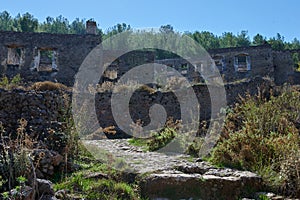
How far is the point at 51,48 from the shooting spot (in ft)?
66.7

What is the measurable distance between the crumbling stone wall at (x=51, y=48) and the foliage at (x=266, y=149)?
12.1 m

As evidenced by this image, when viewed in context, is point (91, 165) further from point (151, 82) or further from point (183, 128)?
point (151, 82)

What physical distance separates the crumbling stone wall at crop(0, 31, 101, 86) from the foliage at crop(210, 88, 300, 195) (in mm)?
12134

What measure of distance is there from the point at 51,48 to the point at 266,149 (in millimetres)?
15211

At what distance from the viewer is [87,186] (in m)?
6.05

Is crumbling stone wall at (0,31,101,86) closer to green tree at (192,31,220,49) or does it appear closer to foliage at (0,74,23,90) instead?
foliage at (0,74,23,90)

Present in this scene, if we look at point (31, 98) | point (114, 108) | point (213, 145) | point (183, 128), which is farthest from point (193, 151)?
point (114, 108)

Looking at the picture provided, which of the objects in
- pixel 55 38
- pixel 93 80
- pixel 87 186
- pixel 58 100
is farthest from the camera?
pixel 55 38

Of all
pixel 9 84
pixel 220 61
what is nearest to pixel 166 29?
pixel 220 61

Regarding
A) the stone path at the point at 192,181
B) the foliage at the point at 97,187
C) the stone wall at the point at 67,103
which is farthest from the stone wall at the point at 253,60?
the foliage at the point at 97,187

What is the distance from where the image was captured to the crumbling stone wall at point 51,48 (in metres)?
19.9

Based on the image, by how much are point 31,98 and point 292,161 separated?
556cm

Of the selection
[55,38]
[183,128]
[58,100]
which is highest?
[55,38]

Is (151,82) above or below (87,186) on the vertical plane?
above
